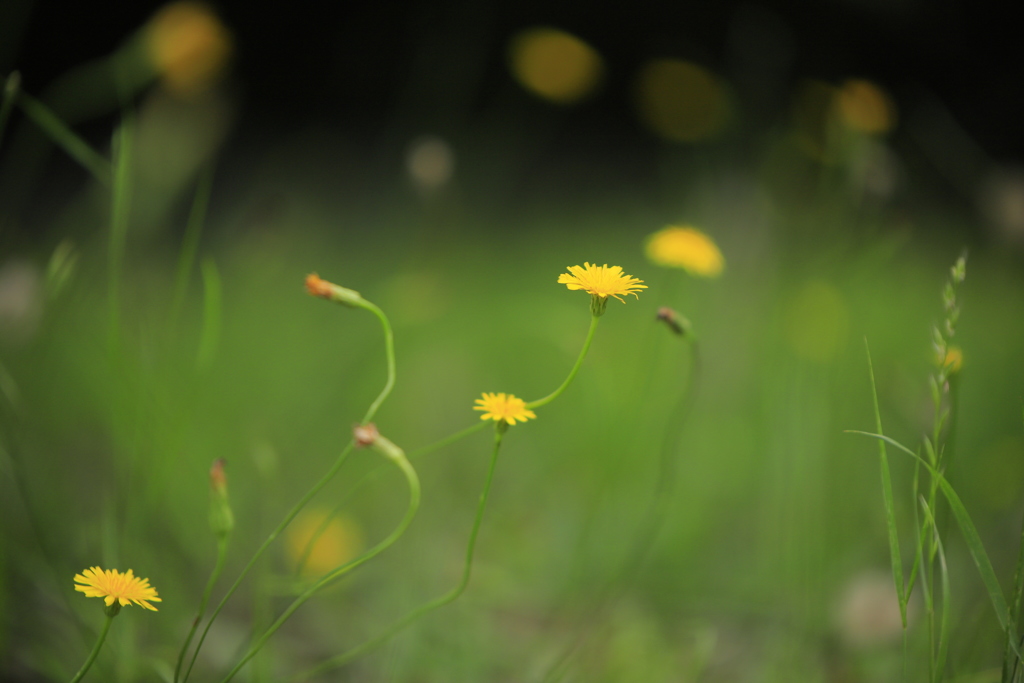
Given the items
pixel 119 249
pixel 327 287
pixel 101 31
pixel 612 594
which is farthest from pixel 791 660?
pixel 101 31

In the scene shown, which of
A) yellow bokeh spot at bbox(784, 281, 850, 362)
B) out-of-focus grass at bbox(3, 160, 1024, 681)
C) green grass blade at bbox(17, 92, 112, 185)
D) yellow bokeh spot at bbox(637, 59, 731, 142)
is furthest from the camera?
yellow bokeh spot at bbox(637, 59, 731, 142)

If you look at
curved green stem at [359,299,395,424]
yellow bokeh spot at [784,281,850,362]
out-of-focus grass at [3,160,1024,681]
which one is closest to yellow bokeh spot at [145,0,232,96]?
out-of-focus grass at [3,160,1024,681]

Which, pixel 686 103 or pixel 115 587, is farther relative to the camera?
pixel 686 103

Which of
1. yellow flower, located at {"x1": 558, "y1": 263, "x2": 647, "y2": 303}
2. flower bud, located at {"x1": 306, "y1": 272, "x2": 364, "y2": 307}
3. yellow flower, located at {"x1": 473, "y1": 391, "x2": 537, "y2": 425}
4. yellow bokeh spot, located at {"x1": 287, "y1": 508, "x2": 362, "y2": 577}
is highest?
yellow flower, located at {"x1": 558, "y1": 263, "x2": 647, "y2": 303}

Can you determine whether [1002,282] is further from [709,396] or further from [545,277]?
[545,277]

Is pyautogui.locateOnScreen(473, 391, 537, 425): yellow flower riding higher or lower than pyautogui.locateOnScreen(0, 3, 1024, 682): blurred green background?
higher

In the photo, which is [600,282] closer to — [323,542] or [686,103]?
[323,542]

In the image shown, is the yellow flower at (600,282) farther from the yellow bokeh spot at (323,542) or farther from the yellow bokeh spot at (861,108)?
the yellow bokeh spot at (861,108)

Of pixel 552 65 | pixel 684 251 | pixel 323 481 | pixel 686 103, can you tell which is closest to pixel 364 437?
pixel 323 481

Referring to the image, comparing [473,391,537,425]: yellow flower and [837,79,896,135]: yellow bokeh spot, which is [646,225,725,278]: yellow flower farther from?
[837,79,896,135]: yellow bokeh spot
